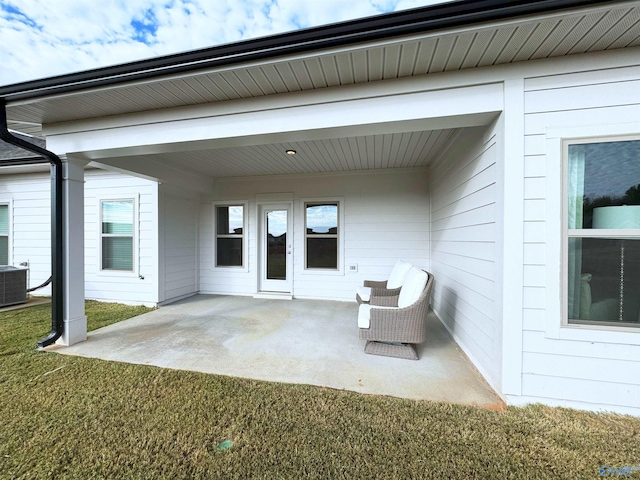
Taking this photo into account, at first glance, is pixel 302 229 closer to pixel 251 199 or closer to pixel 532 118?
pixel 251 199

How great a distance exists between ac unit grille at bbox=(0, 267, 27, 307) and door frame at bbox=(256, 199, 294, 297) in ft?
14.7

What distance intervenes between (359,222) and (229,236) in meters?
3.01

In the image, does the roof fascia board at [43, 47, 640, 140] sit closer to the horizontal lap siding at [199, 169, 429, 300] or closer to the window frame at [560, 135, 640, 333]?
the window frame at [560, 135, 640, 333]

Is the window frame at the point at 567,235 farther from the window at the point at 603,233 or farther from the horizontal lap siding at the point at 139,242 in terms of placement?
the horizontal lap siding at the point at 139,242

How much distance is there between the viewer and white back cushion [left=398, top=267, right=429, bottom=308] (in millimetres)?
2795

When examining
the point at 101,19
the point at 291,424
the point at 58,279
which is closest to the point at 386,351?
the point at 291,424

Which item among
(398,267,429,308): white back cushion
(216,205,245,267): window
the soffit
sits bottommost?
(398,267,429,308): white back cushion

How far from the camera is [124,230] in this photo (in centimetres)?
500

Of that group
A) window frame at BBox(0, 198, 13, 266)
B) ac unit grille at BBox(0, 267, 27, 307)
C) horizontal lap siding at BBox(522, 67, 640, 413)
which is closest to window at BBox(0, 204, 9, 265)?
window frame at BBox(0, 198, 13, 266)

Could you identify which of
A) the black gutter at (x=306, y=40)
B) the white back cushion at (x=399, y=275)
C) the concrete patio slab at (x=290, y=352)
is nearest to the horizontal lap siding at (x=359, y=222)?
the white back cushion at (x=399, y=275)

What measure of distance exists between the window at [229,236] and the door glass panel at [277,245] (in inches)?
25.5

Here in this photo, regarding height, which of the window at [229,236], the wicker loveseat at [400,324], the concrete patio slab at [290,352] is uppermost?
the window at [229,236]

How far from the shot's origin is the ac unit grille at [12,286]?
15.1ft

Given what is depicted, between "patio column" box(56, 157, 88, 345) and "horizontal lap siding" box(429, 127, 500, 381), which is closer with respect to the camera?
"horizontal lap siding" box(429, 127, 500, 381)
